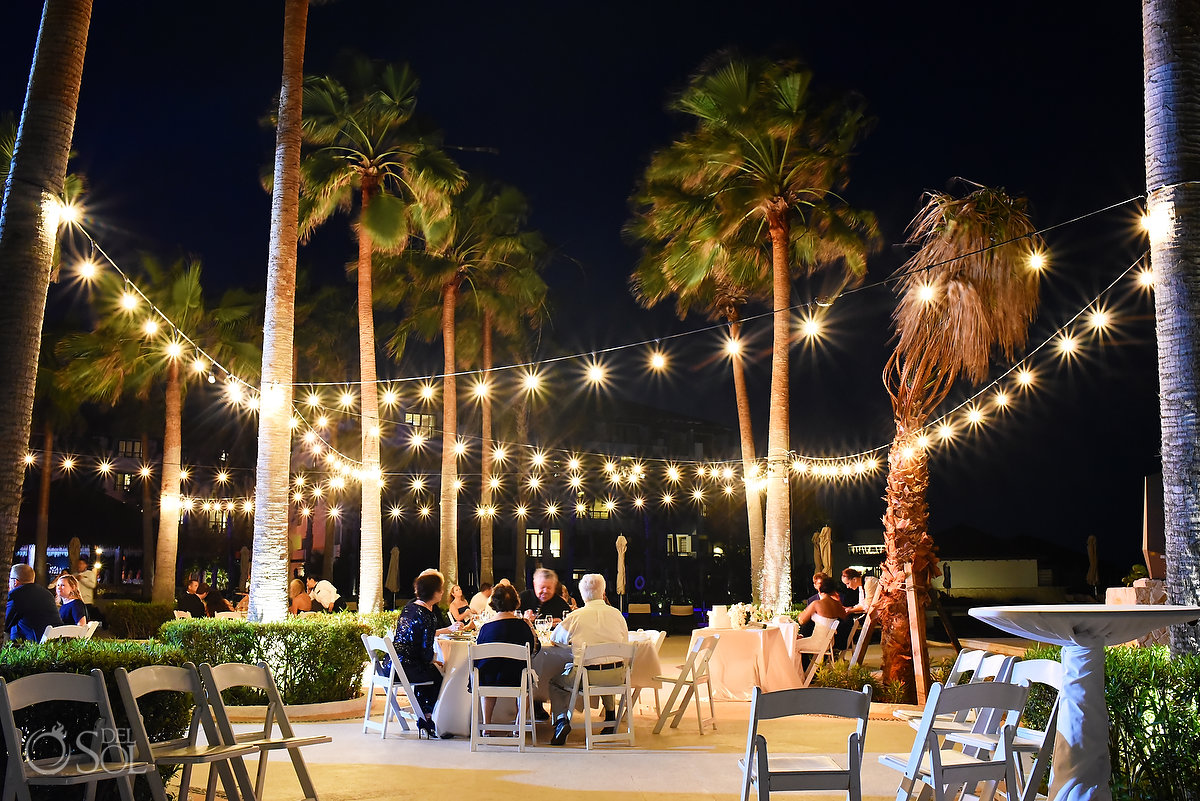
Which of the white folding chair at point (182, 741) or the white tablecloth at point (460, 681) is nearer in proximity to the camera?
the white folding chair at point (182, 741)

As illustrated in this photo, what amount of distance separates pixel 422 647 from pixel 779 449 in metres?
8.04

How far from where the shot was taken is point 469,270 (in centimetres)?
2059

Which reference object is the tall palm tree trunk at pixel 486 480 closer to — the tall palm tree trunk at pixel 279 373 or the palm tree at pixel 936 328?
the tall palm tree trunk at pixel 279 373

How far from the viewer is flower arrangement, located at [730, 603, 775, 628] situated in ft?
41.1

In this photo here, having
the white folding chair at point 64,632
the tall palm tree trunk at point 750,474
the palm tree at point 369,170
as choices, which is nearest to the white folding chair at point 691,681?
the white folding chair at point 64,632

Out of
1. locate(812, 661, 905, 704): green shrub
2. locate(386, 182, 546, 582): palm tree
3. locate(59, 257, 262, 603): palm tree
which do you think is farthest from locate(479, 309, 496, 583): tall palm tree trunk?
locate(812, 661, 905, 704): green shrub

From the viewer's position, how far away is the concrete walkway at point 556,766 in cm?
617

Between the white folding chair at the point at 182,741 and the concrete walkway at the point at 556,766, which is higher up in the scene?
the white folding chair at the point at 182,741

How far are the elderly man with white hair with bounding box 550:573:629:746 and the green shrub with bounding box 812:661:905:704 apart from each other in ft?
10.3

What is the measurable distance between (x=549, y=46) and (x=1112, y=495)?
3738 cm

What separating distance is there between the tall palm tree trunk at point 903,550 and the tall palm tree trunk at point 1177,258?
13.8ft

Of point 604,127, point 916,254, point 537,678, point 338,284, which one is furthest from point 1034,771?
point 338,284

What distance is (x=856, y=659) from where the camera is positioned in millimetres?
11586

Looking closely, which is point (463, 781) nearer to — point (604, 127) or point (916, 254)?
point (916, 254)
